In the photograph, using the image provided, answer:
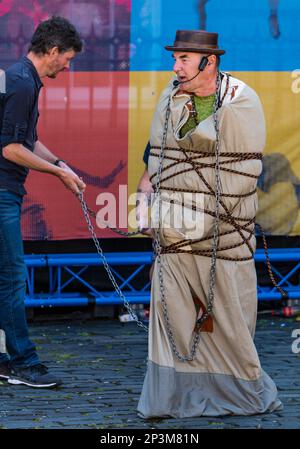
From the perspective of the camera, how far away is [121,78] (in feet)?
25.0

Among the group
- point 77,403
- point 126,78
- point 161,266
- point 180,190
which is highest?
point 126,78

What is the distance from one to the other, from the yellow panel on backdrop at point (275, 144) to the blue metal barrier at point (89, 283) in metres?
0.28

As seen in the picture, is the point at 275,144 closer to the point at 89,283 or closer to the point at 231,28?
the point at 231,28

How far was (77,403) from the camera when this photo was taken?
19.7 feet

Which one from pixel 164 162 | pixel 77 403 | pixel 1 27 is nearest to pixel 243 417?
pixel 77 403

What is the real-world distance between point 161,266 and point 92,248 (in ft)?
7.45

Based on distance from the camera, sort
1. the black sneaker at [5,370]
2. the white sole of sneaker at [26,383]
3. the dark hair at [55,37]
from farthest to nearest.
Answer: the black sneaker at [5,370]
the white sole of sneaker at [26,383]
the dark hair at [55,37]

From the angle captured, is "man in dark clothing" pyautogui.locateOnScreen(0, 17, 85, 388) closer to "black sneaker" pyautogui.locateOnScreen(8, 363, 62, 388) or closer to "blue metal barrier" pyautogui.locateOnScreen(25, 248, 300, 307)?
"black sneaker" pyautogui.locateOnScreen(8, 363, 62, 388)

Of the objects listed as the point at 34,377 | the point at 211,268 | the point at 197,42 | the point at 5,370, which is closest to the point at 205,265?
the point at 211,268

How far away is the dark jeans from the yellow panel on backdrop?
5.19 feet

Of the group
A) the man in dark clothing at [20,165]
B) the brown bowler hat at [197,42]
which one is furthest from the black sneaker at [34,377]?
the brown bowler hat at [197,42]

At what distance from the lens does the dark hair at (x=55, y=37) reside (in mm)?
6156

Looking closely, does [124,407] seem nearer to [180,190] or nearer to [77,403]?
[77,403]

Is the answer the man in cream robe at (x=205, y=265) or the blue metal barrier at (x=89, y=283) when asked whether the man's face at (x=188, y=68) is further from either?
the blue metal barrier at (x=89, y=283)
